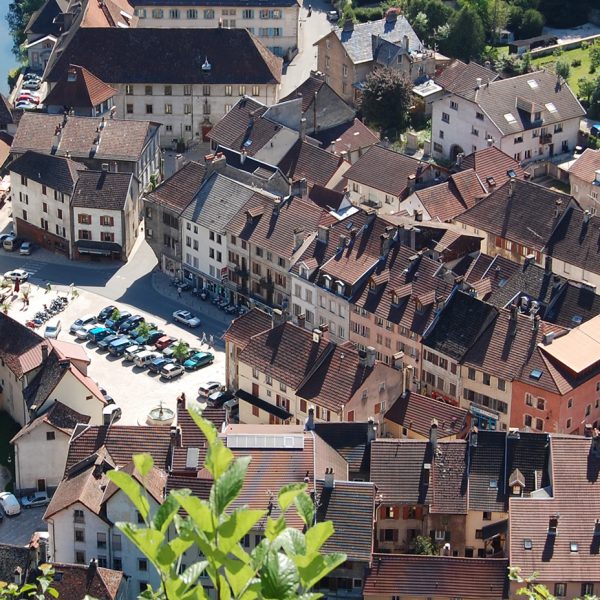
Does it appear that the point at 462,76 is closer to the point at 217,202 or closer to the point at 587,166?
the point at 587,166

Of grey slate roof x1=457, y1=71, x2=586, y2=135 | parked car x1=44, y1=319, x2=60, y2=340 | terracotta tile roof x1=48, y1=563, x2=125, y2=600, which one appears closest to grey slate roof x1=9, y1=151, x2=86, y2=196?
parked car x1=44, y1=319, x2=60, y2=340

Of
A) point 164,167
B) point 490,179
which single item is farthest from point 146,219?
point 490,179

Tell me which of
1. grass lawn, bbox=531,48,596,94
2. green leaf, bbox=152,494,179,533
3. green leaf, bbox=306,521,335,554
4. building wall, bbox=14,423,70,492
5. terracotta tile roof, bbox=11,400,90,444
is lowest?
building wall, bbox=14,423,70,492

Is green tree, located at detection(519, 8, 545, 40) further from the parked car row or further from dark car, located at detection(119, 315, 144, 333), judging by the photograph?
dark car, located at detection(119, 315, 144, 333)

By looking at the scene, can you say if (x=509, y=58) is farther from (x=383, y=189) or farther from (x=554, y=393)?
(x=554, y=393)

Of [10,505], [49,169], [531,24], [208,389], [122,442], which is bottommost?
[10,505]

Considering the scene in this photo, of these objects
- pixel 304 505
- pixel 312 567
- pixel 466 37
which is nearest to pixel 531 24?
pixel 466 37
